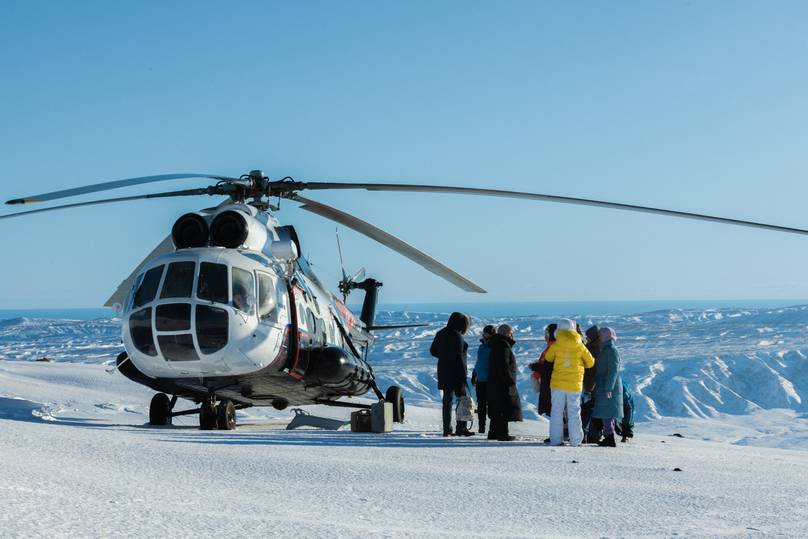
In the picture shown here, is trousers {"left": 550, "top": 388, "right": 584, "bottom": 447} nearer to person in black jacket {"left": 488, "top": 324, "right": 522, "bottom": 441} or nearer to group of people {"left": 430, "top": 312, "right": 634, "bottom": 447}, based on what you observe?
group of people {"left": 430, "top": 312, "right": 634, "bottom": 447}

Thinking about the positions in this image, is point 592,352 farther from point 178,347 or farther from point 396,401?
point 396,401

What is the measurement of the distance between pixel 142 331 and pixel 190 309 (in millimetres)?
629

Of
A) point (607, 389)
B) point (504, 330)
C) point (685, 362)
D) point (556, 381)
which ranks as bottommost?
point (685, 362)

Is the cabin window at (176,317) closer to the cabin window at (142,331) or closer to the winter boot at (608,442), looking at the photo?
the cabin window at (142,331)

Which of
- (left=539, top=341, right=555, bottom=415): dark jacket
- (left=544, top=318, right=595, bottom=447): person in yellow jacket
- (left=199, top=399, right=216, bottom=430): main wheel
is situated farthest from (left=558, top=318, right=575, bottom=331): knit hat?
(left=199, top=399, right=216, bottom=430): main wheel

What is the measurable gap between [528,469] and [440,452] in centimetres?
127

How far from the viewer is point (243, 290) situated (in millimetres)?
9531

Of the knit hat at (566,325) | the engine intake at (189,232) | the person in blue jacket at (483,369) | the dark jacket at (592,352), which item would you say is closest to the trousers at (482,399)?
the person in blue jacket at (483,369)

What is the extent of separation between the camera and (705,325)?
64375 millimetres

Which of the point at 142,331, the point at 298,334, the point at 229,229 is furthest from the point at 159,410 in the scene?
the point at 229,229

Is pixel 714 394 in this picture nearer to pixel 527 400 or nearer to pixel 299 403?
pixel 527 400

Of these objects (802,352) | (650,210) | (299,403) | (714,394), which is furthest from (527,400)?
(650,210)

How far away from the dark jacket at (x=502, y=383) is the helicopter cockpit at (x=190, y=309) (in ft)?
8.83

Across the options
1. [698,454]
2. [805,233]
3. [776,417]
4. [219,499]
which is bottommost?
[776,417]
